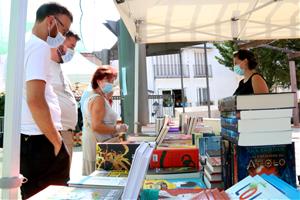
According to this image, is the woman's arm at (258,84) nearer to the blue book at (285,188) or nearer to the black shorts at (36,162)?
the black shorts at (36,162)

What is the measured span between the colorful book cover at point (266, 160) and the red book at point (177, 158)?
0.42 m

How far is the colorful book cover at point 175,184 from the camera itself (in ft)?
3.61

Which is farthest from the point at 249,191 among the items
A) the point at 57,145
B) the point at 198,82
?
the point at 198,82

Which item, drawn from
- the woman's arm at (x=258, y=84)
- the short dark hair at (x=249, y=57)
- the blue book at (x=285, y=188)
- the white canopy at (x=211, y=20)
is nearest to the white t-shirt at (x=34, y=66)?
the blue book at (x=285, y=188)

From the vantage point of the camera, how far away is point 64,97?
1.84 metres

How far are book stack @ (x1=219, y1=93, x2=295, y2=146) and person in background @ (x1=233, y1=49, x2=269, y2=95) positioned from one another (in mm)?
1789

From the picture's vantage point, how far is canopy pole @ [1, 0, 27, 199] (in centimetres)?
91

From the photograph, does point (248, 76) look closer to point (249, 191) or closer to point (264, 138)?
point (264, 138)

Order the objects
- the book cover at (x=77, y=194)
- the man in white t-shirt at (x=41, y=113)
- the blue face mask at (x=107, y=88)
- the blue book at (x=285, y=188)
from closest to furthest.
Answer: the blue book at (x=285, y=188), the book cover at (x=77, y=194), the man in white t-shirt at (x=41, y=113), the blue face mask at (x=107, y=88)

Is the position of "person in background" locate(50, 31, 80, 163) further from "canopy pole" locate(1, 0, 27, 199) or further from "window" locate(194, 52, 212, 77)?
"window" locate(194, 52, 212, 77)

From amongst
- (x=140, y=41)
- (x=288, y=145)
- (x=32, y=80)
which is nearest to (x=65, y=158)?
(x=32, y=80)

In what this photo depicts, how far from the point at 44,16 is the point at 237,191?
1210 millimetres

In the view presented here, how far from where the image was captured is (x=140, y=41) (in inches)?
151

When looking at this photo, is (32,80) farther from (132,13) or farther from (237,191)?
(132,13)
